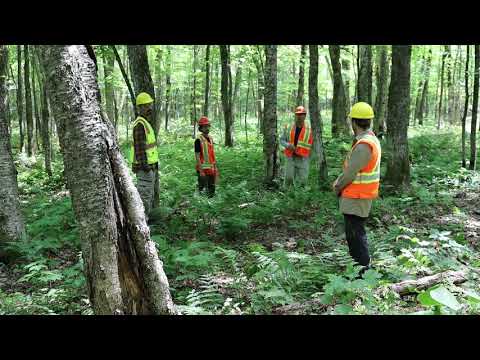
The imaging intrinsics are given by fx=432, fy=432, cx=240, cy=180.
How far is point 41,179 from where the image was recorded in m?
18.1

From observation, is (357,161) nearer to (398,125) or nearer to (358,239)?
(358,239)

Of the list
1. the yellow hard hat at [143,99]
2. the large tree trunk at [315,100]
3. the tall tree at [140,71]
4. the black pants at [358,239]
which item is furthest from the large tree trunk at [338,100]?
the black pants at [358,239]

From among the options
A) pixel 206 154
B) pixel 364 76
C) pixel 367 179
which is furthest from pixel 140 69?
pixel 364 76

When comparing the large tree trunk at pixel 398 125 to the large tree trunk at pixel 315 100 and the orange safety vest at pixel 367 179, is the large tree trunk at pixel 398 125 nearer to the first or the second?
the large tree trunk at pixel 315 100

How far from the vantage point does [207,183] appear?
10992 millimetres

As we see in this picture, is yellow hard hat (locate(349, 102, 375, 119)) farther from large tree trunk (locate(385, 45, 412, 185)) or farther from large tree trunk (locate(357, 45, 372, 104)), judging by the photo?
large tree trunk (locate(357, 45, 372, 104))

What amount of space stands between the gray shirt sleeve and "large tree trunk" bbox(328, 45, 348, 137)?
14.2 metres

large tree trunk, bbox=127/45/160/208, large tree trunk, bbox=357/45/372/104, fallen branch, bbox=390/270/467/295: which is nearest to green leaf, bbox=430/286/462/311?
fallen branch, bbox=390/270/467/295

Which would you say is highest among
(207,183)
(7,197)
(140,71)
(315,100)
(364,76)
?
(364,76)

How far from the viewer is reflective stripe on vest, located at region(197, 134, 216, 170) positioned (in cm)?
1038

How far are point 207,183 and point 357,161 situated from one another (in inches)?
239

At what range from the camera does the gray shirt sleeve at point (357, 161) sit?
5.35 metres

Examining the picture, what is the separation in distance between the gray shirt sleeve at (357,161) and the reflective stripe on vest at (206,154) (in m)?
5.41
